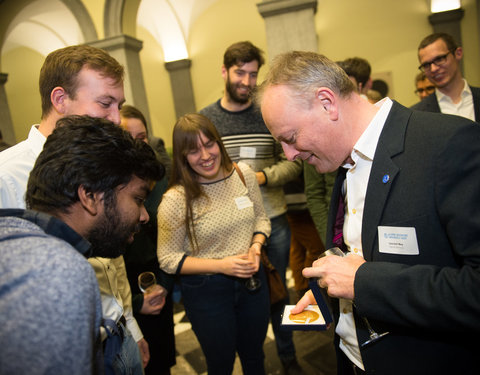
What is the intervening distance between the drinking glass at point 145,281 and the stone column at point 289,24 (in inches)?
104

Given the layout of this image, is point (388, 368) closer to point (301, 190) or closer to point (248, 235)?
point (248, 235)

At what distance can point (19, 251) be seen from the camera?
Answer: 617 mm

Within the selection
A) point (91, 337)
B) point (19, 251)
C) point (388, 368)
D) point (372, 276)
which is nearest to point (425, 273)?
point (372, 276)

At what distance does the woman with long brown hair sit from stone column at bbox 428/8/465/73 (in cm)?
698

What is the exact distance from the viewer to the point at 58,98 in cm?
139

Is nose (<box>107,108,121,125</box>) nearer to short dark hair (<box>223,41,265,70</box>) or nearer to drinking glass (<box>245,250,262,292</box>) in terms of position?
drinking glass (<box>245,250,262,292</box>)

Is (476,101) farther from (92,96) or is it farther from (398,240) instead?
(92,96)

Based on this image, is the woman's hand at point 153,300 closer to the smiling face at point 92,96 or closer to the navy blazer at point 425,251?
the smiling face at point 92,96

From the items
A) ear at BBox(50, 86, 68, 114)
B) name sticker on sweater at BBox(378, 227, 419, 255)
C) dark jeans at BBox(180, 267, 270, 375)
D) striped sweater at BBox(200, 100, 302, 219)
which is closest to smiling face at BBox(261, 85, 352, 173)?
name sticker on sweater at BBox(378, 227, 419, 255)

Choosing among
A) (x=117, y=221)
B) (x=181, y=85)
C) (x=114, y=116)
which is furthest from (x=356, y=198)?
(x=181, y=85)

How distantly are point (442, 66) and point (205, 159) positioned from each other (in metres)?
2.06

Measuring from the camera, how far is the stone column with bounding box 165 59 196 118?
8.89 metres

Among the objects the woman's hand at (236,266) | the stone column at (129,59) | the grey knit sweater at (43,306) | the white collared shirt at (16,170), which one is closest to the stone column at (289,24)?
the stone column at (129,59)

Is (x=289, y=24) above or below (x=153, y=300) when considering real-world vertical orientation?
above
